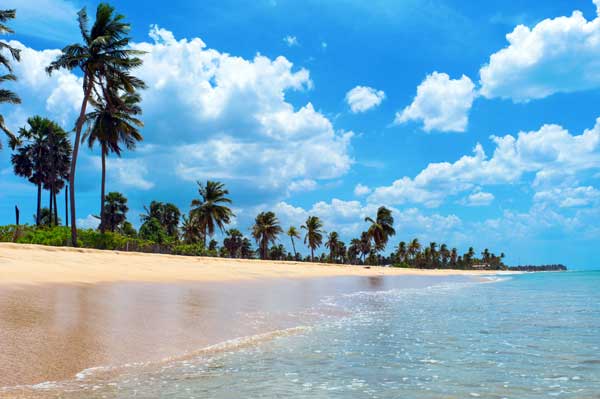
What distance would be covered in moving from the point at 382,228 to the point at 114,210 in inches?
1834

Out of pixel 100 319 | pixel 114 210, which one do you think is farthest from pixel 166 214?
pixel 100 319

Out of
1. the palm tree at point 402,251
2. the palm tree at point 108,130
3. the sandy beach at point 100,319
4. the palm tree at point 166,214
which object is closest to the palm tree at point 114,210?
the palm tree at point 166,214

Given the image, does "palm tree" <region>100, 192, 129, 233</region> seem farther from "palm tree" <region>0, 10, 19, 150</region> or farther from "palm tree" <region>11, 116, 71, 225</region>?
"palm tree" <region>0, 10, 19, 150</region>

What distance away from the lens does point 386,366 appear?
18.7 ft

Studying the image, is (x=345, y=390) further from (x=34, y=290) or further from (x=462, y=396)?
(x=34, y=290)

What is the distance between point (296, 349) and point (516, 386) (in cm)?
Answer: 297

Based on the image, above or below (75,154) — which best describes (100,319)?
below

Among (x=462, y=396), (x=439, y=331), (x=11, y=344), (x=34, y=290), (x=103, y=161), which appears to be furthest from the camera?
(x=103, y=161)

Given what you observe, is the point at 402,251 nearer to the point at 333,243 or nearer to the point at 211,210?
the point at 333,243

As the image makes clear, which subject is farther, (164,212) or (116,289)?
(164,212)

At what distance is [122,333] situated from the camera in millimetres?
6574

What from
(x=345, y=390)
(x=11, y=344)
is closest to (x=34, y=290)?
(x=11, y=344)

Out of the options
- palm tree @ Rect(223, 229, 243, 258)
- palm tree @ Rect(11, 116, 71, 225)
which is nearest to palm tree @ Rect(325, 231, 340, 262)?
palm tree @ Rect(223, 229, 243, 258)

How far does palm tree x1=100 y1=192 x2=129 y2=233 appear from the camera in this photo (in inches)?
2736
